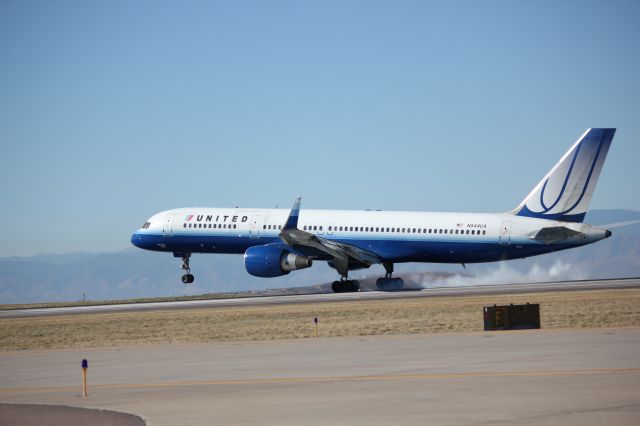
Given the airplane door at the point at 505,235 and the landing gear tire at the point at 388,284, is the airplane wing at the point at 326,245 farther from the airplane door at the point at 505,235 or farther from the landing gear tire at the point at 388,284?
the airplane door at the point at 505,235

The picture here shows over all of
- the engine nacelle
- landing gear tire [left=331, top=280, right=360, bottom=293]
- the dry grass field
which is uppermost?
the engine nacelle

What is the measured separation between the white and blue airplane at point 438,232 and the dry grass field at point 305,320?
28.6 feet

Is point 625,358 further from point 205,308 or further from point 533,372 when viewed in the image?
point 205,308

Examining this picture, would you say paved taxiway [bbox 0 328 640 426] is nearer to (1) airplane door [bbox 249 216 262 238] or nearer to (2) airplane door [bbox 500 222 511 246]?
(2) airplane door [bbox 500 222 511 246]

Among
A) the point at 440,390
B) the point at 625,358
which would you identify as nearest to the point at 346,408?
the point at 440,390

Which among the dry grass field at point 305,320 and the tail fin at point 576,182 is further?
the tail fin at point 576,182

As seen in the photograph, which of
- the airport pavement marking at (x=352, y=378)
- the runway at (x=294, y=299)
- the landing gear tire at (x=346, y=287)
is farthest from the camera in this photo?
the landing gear tire at (x=346, y=287)

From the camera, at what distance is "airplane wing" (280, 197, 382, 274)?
212 feet

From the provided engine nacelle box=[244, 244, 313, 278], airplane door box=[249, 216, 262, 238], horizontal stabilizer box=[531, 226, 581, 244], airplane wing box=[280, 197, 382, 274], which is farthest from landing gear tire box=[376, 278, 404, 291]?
horizontal stabilizer box=[531, 226, 581, 244]

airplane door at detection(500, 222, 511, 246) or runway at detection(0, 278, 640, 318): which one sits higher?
airplane door at detection(500, 222, 511, 246)

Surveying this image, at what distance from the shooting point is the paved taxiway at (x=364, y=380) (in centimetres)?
1920

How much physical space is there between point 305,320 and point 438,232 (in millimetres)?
22910

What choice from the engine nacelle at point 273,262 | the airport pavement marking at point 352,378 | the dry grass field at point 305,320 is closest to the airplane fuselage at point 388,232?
the engine nacelle at point 273,262

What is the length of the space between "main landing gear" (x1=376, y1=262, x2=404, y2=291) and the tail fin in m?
9.96
